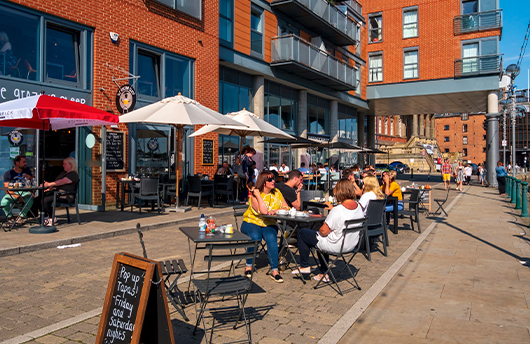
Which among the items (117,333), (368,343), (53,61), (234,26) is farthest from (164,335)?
(234,26)

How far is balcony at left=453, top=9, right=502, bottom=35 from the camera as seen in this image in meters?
26.0

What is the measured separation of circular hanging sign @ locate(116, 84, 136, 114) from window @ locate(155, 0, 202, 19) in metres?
3.32

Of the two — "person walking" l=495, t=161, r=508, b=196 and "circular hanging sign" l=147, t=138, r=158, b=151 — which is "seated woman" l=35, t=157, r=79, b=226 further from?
"person walking" l=495, t=161, r=508, b=196

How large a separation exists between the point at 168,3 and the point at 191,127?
165 inches

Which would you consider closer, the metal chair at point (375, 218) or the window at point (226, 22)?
the metal chair at point (375, 218)

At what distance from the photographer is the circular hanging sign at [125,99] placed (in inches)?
483

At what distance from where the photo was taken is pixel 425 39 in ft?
94.1

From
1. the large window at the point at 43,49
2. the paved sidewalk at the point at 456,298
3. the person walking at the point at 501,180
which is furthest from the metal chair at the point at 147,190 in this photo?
the person walking at the point at 501,180

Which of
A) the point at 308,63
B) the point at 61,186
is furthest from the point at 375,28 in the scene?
the point at 61,186

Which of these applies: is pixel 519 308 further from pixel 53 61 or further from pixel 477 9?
pixel 477 9

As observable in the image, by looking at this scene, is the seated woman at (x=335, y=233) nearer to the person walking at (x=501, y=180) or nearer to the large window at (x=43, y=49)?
the large window at (x=43, y=49)

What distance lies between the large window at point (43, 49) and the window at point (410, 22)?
2397 centimetres

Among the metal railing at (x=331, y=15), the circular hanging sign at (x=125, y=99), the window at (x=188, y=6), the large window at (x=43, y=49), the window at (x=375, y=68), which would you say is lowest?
the circular hanging sign at (x=125, y=99)

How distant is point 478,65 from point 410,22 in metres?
6.14
